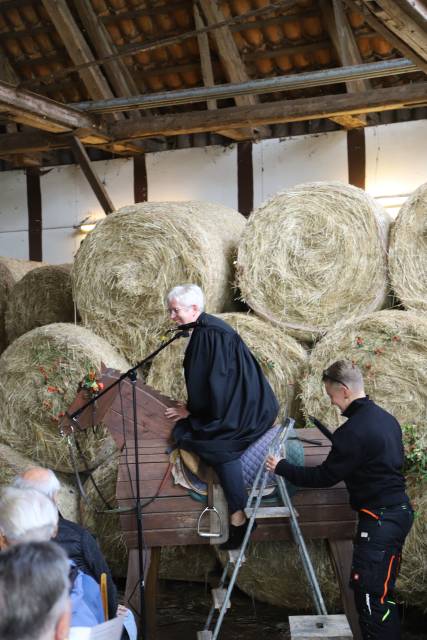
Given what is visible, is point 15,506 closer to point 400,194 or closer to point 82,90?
point 400,194

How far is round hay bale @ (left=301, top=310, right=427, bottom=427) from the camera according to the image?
485 centimetres

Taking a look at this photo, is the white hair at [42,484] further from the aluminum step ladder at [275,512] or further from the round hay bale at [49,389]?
the round hay bale at [49,389]

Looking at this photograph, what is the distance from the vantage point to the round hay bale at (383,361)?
15.9 ft

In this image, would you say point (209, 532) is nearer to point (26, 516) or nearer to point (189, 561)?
point (189, 561)

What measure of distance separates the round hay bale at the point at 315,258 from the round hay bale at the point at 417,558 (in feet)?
4.49

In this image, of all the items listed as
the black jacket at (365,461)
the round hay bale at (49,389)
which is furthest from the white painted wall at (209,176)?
the black jacket at (365,461)

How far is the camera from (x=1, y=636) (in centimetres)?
174

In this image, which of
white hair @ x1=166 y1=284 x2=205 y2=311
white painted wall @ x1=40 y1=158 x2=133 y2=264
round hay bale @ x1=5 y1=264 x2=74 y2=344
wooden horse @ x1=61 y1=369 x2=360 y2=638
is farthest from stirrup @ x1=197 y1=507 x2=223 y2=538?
white painted wall @ x1=40 y1=158 x2=133 y2=264

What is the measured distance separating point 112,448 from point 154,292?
1094 mm

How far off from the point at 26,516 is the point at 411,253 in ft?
11.3

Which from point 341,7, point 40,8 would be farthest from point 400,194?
point 40,8

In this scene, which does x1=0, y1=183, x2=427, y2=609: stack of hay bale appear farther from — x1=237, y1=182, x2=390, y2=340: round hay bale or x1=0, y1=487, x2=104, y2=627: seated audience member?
x1=0, y1=487, x2=104, y2=627: seated audience member

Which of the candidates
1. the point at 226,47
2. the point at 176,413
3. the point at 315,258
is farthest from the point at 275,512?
the point at 226,47

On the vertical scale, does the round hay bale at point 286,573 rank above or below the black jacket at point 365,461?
below
